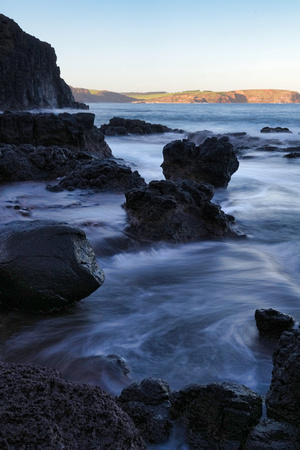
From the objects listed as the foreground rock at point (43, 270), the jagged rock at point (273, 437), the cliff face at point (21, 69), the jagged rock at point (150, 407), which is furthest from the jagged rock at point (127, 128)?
the cliff face at point (21, 69)

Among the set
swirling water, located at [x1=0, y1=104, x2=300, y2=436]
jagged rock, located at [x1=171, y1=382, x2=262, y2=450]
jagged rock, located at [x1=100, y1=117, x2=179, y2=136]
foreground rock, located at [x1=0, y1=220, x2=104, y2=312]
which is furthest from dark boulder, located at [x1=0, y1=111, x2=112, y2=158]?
jagged rock, located at [x1=100, y1=117, x2=179, y2=136]

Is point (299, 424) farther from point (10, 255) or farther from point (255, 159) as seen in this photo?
point (255, 159)

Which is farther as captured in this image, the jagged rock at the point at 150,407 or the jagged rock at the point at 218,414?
the jagged rock at the point at 150,407

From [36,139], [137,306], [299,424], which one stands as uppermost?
[36,139]

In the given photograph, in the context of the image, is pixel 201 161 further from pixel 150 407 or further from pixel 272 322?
pixel 150 407

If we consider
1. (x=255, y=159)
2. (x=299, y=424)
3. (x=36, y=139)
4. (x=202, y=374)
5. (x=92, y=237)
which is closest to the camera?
(x=299, y=424)

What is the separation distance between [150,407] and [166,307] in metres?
1.92

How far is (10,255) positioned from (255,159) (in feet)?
49.4

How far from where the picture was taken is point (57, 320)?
3.64m

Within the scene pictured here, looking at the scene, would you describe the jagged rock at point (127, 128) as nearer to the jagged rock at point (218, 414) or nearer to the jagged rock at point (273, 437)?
the jagged rock at point (218, 414)

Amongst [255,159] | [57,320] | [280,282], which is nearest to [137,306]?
[57,320]

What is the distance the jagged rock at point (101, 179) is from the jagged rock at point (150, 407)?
685 cm

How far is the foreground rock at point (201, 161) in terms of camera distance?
9.63 m

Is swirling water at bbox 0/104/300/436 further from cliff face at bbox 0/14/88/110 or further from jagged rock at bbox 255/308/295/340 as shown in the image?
cliff face at bbox 0/14/88/110
